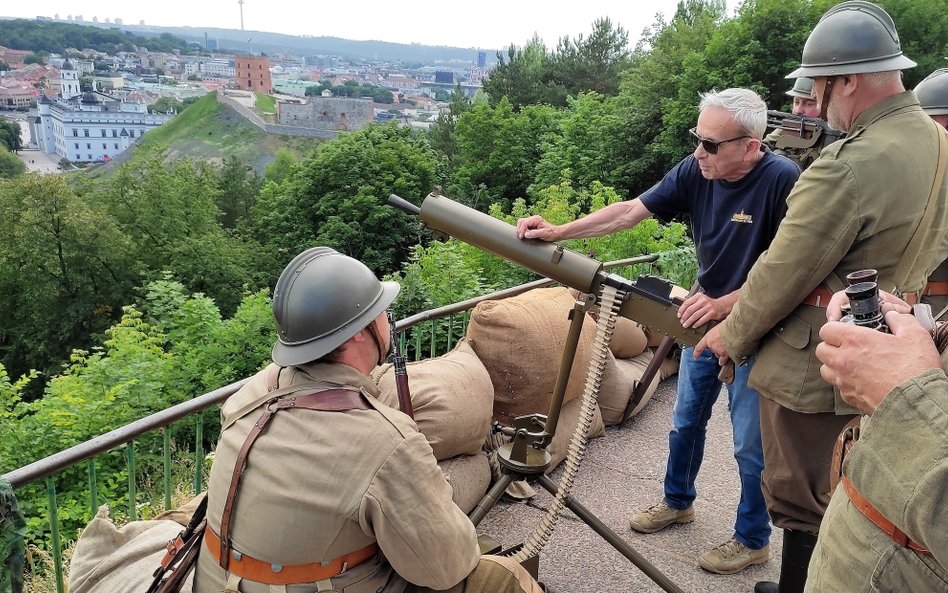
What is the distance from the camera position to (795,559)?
117 inches

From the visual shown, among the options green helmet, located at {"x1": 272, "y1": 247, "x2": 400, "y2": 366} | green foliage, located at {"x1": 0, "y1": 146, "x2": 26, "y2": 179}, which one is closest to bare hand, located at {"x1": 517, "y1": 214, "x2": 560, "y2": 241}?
green helmet, located at {"x1": 272, "y1": 247, "x2": 400, "y2": 366}

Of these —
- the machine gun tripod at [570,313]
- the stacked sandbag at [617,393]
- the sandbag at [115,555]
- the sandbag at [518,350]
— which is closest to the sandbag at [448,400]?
the sandbag at [518,350]

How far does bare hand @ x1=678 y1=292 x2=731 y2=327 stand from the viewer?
9.43ft

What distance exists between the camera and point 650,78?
99.3 ft

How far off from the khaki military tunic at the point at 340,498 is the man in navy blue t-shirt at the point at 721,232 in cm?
133

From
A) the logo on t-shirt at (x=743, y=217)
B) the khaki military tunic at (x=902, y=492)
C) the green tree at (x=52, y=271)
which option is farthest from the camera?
the green tree at (x=52, y=271)

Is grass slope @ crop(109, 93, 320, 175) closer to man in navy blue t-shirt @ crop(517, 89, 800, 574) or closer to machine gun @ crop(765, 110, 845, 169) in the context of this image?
machine gun @ crop(765, 110, 845, 169)

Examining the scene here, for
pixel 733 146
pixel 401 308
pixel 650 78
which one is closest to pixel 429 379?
pixel 733 146

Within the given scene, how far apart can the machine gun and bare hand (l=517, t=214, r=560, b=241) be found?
2.93 metres

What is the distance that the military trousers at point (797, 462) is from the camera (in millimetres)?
2715

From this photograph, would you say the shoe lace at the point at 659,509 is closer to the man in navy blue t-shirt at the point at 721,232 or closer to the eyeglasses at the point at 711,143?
the man in navy blue t-shirt at the point at 721,232

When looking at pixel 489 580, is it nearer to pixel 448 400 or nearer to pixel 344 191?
pixel 448 400

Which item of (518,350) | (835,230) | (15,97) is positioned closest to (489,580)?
(835,230)

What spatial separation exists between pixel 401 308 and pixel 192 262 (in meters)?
35.0
